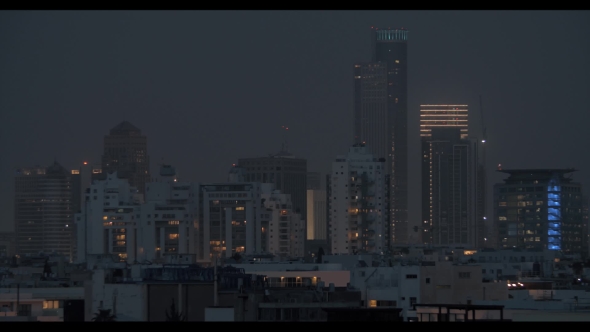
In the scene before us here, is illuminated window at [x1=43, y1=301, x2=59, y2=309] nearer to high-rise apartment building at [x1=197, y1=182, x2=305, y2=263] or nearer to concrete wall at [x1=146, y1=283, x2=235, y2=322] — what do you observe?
concrete wall at [x1=146, y1=283, x2=235, y2=322]

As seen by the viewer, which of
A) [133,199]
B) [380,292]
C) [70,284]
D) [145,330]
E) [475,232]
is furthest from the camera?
[475,232]

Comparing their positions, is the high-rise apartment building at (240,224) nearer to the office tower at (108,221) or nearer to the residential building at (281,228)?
the residential building at (281,228)

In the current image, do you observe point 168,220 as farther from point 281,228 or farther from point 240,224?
point 281,228

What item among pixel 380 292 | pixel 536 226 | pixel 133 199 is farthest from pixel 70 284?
pixel 536 226

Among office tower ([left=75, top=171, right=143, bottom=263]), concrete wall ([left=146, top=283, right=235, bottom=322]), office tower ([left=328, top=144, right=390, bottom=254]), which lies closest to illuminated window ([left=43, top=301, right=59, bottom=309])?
concrete wall ([left=146, top=283, right=235, bottom=322])

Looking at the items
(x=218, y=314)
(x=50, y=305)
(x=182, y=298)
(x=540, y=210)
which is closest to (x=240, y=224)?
(x=540, y=210)

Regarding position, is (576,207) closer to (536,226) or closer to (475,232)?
(536,226)
